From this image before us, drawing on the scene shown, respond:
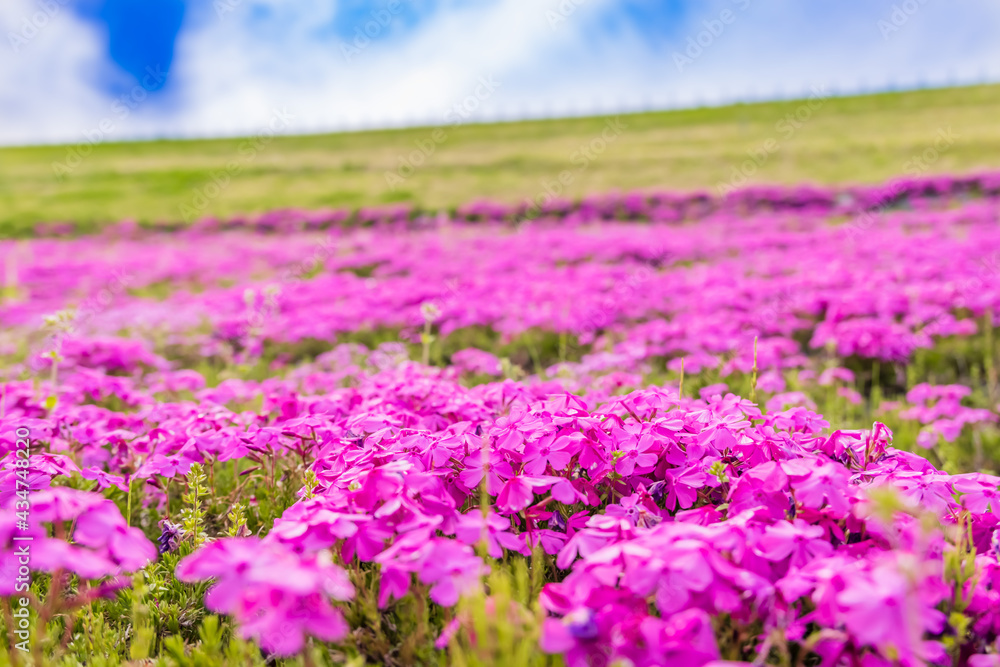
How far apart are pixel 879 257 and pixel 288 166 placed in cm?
3860

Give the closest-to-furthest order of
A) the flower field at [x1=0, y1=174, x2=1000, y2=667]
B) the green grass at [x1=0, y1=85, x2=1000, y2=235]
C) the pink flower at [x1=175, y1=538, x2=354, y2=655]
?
the pink flower at [x1=175, y1=538, x2=354, y2=655], the flower field at [x1=0, y1=174, x2=1000, y2=667], the green grass at [x1=0, y1=85, x2=1000, y2=235]

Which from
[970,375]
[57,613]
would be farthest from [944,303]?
[57,613]

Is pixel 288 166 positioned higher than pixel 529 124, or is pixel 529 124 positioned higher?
pixel 529 124

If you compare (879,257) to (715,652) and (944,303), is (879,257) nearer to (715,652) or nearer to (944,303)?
(944,303)

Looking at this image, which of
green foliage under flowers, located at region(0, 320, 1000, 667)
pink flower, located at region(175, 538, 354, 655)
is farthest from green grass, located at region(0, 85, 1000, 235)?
pink flower, located at region(175, 538, 354, 655)

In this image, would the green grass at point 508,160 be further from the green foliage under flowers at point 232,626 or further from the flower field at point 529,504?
the green foliage under flowers at point 232,626

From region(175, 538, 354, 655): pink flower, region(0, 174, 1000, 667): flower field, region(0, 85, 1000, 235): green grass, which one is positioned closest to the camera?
region(175, 538, 354, 655): pink flower

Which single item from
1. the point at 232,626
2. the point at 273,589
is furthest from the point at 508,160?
the point at 273,589

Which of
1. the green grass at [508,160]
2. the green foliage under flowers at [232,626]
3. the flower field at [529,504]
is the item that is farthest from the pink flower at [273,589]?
the green grass at [508,160]

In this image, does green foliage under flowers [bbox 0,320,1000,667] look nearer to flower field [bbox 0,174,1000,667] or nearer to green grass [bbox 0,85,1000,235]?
flower field [bbox 0,174,1000,667]

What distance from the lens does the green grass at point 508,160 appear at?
27766 millimetres

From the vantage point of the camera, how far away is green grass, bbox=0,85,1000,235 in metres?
27.8

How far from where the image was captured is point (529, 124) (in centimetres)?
5356

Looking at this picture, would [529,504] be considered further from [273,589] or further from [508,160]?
[508,160]
